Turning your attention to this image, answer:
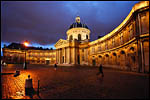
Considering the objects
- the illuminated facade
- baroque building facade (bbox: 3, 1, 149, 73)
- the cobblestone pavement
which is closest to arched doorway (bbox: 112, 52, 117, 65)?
baroque building facade (bbox: 3, 1, 149, 73)

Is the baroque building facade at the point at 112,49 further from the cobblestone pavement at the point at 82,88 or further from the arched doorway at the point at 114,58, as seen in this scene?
the cobblestone pavement at the point at 82,88

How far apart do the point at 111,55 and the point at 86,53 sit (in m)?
17.7

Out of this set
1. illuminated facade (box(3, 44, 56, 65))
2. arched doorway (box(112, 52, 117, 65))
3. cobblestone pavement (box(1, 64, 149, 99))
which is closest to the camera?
cobblestone pavement (box(1, 64, 149, 99))

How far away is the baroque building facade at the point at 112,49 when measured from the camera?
44.1ft

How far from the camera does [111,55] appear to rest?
26.3 m

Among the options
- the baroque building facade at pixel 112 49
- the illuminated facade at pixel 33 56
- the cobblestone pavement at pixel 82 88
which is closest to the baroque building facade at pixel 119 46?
the baroque building facade at pixel 112 49

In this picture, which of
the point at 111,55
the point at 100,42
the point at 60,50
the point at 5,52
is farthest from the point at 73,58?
the point at 5,52

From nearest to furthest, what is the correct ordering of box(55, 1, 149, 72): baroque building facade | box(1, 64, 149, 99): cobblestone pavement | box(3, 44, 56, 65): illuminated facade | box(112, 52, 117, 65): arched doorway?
box(1, 64, 149, 99): cobblestone pavement, box(55, 1, 149, 72): baroque building facade, box(112, 52, 117, 65): arched doorway, box(3, 44, 56, 65): illuminated facade

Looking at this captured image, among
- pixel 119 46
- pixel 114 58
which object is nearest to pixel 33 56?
pixel 114 58

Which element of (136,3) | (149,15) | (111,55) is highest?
(136,3)

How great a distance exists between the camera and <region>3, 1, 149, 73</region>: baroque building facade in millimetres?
13445

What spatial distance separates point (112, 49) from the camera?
2539 centimetres

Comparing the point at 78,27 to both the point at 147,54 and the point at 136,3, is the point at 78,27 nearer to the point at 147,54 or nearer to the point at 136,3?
the point at 136,3

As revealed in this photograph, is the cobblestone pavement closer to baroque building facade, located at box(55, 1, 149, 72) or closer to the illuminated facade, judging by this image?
baroque building facade, located at box(55, 1, 149, 72)
